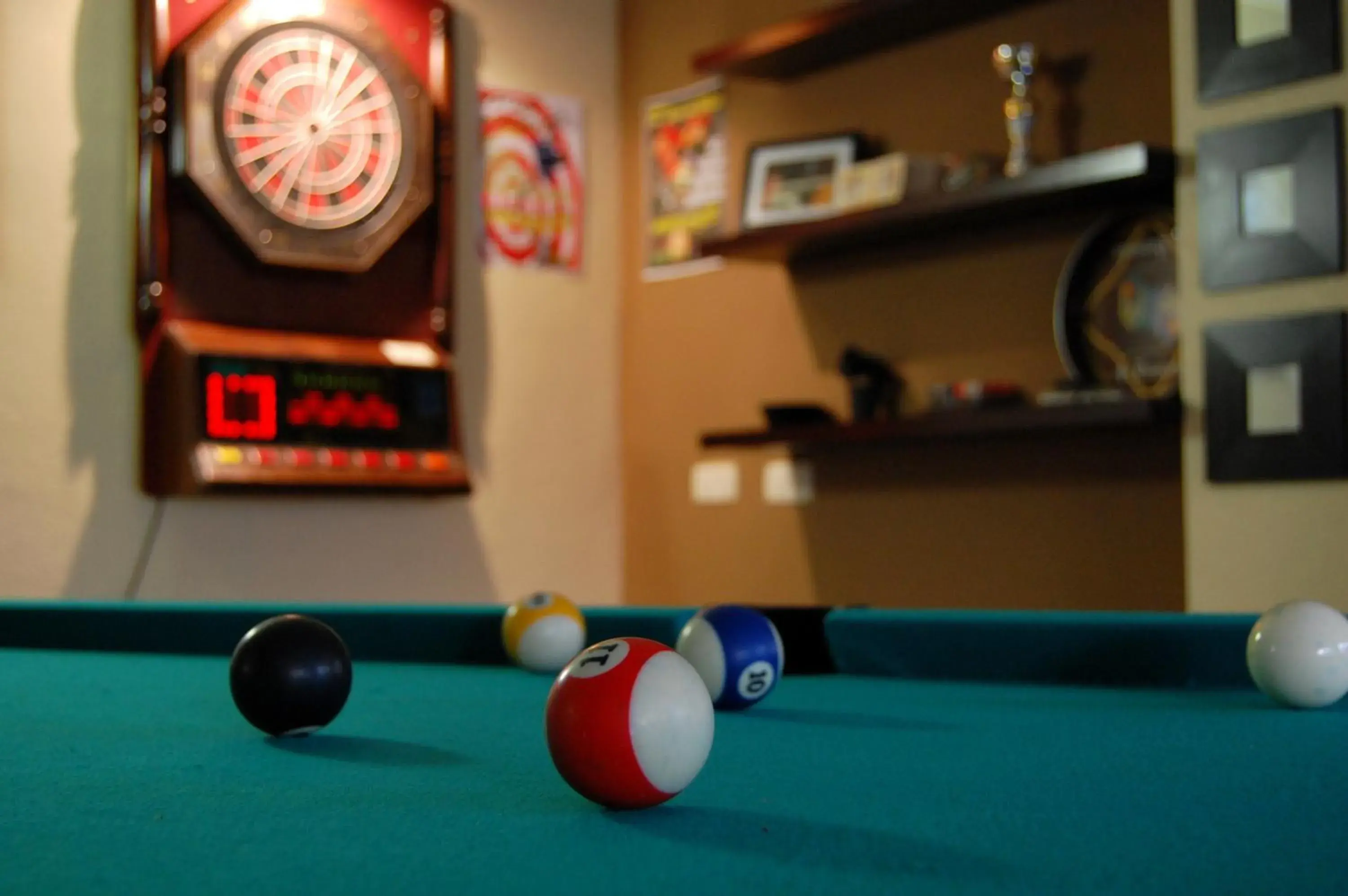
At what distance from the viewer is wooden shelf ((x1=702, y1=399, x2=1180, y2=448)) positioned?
10.8ft

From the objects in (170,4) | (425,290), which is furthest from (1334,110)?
(170,4)

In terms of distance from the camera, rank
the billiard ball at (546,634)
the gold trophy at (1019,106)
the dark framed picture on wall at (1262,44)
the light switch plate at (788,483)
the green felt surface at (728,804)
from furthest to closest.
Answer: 1. the light switch plate at (788,483)
2. the gold trophy at (1019,106)
3. the dark framed picture on wall at (1262,44)
4. the billiard ball at (546,634)
5. the green felt surface at (728,804)

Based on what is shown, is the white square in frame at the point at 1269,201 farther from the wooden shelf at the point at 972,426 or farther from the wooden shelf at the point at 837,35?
the wooden shelf at the point at 837,35

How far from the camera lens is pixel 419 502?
4863 mm

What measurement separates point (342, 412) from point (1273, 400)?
2587 mm

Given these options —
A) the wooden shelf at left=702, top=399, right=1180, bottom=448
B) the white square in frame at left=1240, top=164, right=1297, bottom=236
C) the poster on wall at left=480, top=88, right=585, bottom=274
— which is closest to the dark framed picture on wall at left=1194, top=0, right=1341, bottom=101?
the white square in frame at left=1240, top=164, right=1297, bottom=236

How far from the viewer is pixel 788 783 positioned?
1.26m

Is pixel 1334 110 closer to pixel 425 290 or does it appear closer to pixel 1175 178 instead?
pixel 1175 178

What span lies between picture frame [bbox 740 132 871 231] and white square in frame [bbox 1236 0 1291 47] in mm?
1324

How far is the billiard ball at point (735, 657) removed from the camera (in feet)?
5.89

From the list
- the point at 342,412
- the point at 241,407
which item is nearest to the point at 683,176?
the point at 342,412

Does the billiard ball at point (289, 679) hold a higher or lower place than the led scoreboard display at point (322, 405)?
lower

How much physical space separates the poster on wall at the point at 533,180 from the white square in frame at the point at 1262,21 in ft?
8.76

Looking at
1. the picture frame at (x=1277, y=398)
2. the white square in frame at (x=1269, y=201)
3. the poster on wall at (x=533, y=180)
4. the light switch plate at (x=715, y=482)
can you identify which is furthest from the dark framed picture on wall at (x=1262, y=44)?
the poster on wall at (x=533, y=180)
